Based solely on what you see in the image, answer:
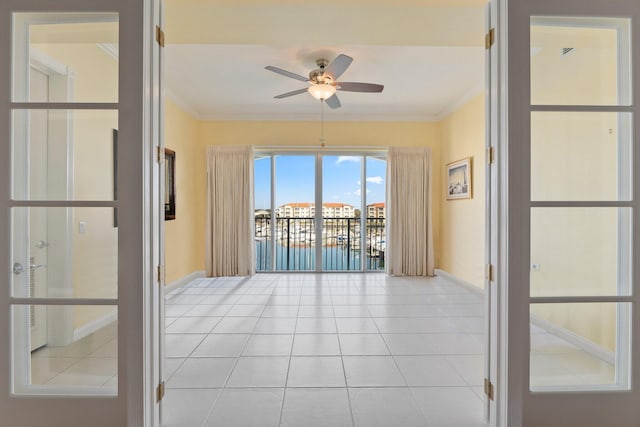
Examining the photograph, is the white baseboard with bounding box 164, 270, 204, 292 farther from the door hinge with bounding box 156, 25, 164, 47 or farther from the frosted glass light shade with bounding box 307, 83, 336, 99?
the door hinge with bounding box 156, 25, 164, 47

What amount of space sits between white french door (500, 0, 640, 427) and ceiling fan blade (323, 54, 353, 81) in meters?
1.64

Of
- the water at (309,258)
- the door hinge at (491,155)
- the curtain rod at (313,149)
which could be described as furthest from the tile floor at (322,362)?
the curtain rod at (313,149)

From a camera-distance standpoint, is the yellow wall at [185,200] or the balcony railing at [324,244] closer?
the yellow wall at [185,200]

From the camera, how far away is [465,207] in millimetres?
5094

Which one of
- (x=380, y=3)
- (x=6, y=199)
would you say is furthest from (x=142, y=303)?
(x=380, y=3)

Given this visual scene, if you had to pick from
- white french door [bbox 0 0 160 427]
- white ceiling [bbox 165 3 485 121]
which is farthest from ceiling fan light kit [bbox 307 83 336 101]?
white french door [bbox 0 0 160 427]

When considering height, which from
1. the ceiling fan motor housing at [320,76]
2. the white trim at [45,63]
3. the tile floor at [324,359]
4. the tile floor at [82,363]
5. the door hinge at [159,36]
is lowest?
the tile floor at [324,359]

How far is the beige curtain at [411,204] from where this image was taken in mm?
5887

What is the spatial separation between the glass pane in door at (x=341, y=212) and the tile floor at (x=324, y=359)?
5.63 feet

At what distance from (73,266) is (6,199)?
43 centimetres

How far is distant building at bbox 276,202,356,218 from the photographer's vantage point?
628cm

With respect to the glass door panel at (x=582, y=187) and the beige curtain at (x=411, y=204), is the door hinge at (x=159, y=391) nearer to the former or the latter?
the glass door panel at (x=582, y=187)

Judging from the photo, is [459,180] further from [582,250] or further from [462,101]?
[582,250]

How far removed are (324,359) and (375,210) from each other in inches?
158
